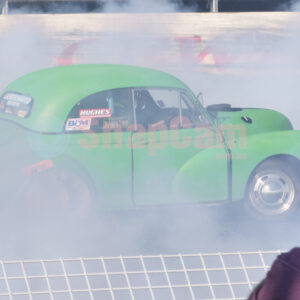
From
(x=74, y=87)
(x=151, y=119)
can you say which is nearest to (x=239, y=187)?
(x=151, y=119)

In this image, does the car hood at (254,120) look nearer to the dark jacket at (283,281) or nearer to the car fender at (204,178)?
the car fender at (204,178)

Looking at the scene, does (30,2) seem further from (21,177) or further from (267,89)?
(21,177)

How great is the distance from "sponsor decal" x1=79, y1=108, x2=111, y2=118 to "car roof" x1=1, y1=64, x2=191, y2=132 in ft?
0.40

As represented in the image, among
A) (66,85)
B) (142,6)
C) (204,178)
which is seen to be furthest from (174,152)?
(142,6)

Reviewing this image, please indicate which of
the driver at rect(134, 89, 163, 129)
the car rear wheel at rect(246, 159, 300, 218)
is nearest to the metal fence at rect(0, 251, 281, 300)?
the car rear wheel at rect(246, 159, 300, 218)

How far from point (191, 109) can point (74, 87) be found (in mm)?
1036

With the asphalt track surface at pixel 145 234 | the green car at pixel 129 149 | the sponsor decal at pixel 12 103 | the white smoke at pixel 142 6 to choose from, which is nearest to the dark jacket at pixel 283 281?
the asphalt track surface at pixel 145 234

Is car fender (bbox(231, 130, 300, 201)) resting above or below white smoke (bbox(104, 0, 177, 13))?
above

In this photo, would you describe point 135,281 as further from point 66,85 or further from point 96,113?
point 66,85

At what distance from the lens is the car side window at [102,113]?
6066 millimetres

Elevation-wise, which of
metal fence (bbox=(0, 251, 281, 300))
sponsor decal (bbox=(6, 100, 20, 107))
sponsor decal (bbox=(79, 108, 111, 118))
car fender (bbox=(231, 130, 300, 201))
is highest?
sponsor decal (bbox=(79, 108, 111, 118))

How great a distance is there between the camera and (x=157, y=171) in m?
6.12

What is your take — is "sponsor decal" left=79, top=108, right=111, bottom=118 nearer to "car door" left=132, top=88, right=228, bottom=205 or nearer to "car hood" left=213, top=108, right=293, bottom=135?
"car door" left=132, top=88, right=228, bottom=205

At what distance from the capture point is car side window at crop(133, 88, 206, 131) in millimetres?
6199
